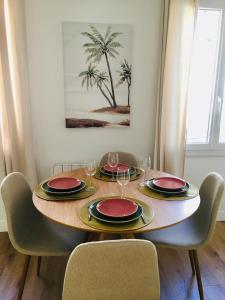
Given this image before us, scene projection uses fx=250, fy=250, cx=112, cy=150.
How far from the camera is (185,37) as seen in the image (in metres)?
2.28

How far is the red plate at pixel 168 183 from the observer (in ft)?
5.61

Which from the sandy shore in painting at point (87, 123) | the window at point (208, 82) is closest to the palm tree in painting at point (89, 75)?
the sandy shore in painting at point (87, 123)

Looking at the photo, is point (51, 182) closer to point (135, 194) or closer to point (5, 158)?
point (135, 194)

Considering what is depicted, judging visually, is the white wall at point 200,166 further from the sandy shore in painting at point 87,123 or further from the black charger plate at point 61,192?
Answer: the black charger plate at point 61,192

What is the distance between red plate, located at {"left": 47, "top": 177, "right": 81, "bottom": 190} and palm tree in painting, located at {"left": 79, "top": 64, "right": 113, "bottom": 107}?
102 centimetres

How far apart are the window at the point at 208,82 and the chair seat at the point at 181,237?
1.11 m

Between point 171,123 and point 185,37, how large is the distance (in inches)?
31.0

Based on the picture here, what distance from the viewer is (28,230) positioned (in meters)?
1.69

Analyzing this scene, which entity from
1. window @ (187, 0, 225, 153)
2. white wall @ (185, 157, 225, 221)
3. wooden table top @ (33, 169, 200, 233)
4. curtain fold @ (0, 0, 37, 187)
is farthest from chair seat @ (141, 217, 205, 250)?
curtain fold @ (0, 0, 37, 187)

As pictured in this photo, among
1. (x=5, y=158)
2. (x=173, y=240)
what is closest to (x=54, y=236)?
(x=173, y=240)

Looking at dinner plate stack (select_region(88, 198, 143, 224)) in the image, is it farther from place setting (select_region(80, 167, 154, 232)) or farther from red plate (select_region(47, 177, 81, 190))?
red plate (select_region(47, 177, 81, 190))

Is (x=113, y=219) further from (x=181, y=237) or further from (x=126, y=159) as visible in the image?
(x=126, y=159)

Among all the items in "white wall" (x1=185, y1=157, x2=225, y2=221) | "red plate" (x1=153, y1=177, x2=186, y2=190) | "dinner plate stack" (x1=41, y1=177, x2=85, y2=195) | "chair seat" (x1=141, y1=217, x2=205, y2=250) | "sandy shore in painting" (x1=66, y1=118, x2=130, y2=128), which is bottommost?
"chair seat" (x1=141, y1=217, x2=205, y2=250)

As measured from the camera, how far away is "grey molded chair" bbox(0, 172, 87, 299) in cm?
153
